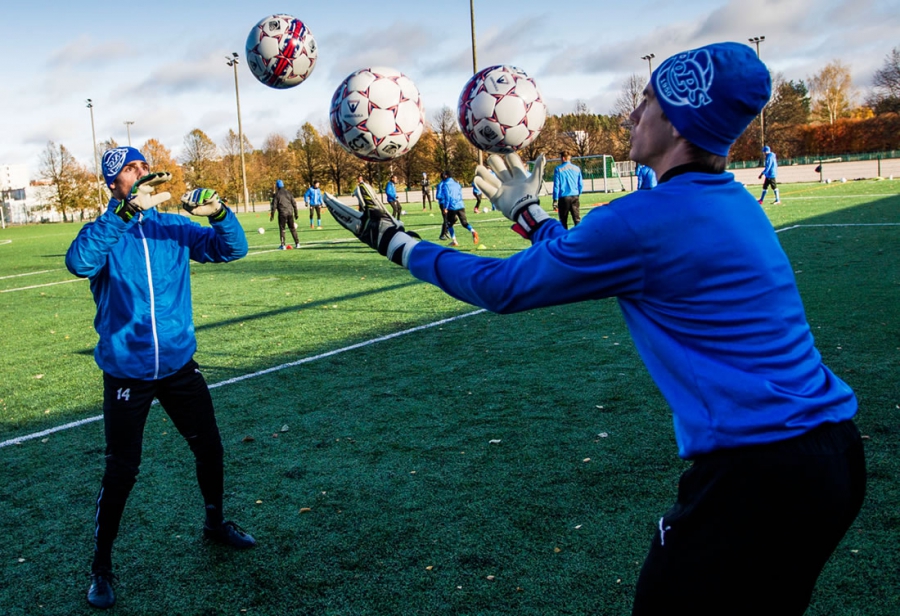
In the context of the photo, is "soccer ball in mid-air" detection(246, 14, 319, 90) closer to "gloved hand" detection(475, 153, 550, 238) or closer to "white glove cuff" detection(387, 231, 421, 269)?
"gloved hand" detection(475, 153, 550, 238)

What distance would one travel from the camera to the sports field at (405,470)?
12.8ft

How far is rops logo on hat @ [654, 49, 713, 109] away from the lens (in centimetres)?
203

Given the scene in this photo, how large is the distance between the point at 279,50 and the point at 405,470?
3.31 m

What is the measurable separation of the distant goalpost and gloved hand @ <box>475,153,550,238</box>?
163ft

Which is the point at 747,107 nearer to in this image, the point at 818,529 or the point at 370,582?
the point at 818,529

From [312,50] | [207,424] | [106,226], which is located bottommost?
[207,424]

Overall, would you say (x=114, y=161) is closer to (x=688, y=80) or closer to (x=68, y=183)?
(x=688, y=80)

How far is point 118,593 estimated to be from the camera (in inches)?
157

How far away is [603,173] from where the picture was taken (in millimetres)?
53625

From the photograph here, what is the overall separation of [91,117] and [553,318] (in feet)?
256

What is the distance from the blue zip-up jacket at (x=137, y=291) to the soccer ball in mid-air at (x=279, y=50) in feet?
6.82

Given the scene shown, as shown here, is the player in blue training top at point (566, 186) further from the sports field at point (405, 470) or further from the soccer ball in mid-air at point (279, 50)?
the soccer ball in mid-air at point (279, 50)

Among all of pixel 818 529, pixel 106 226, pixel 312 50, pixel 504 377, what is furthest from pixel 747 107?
pixel 504 377

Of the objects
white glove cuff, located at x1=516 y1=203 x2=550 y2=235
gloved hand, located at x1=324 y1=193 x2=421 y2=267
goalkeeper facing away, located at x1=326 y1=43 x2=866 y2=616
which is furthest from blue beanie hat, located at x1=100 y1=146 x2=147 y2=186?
goalkeeper facing away, located at x1=326 y1=43 x2=866 y2=616
